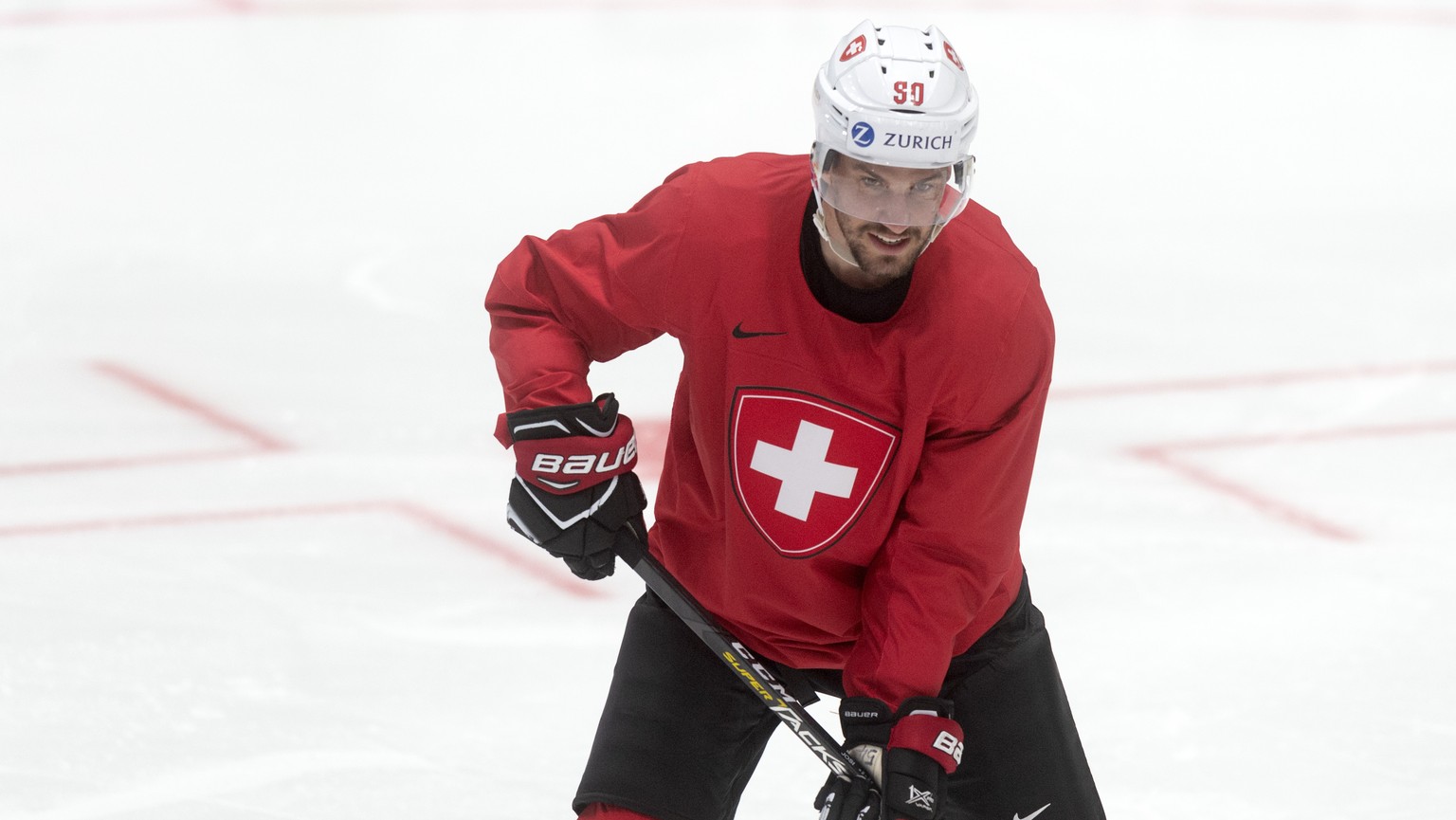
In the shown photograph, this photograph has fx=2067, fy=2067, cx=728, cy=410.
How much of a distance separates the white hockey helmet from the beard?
0.01 meters

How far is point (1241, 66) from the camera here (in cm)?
820

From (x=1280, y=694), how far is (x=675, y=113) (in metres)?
4.08

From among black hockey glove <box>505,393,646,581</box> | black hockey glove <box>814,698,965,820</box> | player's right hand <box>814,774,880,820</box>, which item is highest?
black hockey glove <box>505,393,646,581</box>

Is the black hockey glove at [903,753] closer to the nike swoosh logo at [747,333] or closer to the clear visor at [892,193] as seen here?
the nike swoosh logo at [747,333]

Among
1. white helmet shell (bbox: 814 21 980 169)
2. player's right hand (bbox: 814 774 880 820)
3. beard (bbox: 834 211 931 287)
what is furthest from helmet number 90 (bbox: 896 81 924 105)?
player's right hand (bbox: 814 774 880 820)

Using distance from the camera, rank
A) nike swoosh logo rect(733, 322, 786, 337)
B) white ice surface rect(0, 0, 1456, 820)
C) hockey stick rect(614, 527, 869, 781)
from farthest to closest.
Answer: white ice surface rect(0, 0, 1456, 820) < hockey stick rect(614, 527, 869, 781) < nike swoosh logo rect(733, 322, 786, 337)

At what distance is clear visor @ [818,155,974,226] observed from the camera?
2166 millimetres

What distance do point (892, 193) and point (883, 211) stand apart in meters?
0.03

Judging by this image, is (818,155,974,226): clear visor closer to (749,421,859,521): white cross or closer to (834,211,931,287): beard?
(834,211,931,287): beard

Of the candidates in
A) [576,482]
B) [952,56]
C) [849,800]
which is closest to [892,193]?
[952,56]

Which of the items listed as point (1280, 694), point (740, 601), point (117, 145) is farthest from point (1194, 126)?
point (740, 601)

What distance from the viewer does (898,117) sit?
2.15 m

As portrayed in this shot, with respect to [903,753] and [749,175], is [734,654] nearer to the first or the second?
[903,753]

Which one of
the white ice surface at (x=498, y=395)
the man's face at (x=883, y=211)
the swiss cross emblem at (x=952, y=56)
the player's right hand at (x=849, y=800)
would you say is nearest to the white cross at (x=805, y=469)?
the man's face at (x=883, y=211)
